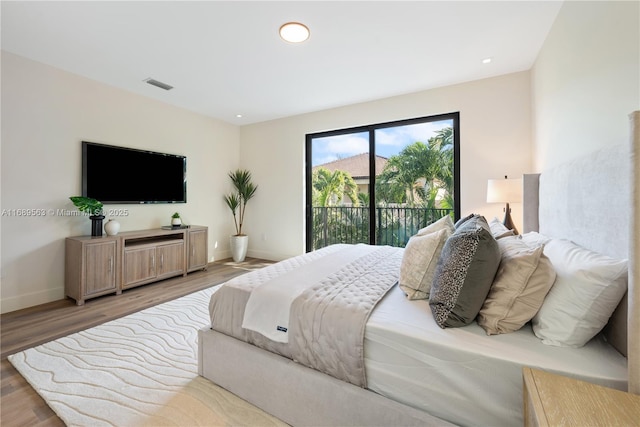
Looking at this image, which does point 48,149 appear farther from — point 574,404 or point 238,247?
point 574,404

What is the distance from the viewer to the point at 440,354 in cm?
102

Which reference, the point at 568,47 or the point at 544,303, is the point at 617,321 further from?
the point at 568,47

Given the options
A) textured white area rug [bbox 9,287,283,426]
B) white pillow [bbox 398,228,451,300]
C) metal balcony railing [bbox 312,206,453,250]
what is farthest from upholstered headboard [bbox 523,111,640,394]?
metal balcony railing [bbox 312,206,453,250]

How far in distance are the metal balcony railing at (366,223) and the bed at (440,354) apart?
6.92ft

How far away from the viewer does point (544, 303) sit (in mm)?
1060

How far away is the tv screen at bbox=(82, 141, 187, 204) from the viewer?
3.23 m

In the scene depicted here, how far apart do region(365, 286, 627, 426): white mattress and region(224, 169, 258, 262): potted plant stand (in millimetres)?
3934

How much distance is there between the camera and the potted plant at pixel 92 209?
295 centimetres

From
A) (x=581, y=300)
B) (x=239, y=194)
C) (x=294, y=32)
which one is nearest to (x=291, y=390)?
(x=581, y=300)

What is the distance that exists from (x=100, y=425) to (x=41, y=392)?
571mm

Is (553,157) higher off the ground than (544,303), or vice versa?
(553,157)

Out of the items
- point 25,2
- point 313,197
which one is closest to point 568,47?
point 313,197

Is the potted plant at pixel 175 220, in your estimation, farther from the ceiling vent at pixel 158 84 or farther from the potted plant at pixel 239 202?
the ceiling vent at pixel 158 84

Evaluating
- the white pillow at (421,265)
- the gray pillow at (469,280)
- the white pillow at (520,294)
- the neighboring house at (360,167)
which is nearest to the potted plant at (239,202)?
the neighboring house at (360,167)
